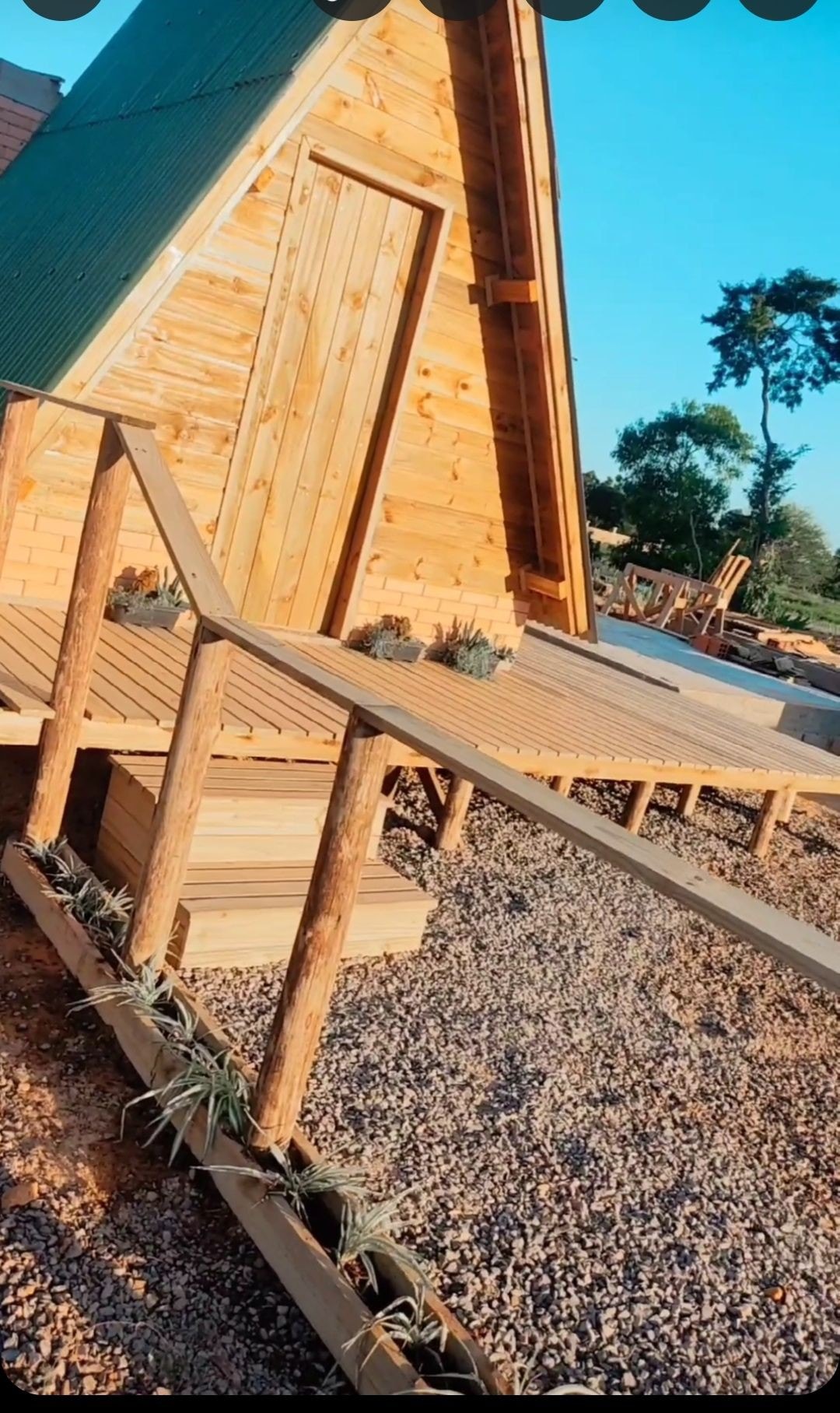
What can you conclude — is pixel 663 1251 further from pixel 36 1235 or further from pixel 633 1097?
pixel 36 1235

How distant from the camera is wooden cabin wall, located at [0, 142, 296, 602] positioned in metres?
5.87

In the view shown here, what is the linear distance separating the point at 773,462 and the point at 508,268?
36.8m

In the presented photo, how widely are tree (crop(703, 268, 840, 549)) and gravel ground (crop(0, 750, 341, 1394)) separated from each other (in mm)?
41214

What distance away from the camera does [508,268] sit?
7102 millimetres

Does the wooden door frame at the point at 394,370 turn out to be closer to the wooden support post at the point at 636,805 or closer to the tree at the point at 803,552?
the wooden support post at the point at 636,805

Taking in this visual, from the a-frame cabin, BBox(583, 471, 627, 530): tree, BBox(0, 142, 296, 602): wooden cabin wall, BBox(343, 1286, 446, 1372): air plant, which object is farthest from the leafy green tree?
BBox(343, 1286, 446, 1372): air plant

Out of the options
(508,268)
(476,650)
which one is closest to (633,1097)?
(476,650)

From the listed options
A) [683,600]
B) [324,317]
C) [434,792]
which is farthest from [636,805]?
[683,600]

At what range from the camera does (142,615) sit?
21.2 feet

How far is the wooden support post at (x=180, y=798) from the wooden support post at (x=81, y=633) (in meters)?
0.82

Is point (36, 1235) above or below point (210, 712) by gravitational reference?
below

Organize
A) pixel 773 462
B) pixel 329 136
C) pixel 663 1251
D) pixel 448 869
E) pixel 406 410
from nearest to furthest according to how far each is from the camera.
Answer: pixel 663 1251 < pixel 329 136 < pixel 448 869 < pixel 406 410 < pixel 773 462

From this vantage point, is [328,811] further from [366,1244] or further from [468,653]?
[468,653]

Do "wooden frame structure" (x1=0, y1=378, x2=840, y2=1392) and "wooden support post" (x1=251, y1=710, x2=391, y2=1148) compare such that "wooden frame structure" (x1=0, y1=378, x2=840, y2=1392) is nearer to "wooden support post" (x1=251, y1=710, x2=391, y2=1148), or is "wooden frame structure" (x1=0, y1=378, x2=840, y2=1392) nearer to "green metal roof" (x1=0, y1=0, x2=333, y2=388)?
"wooden support post" (x1=251, y1=710, x2=391, y2=1148)
